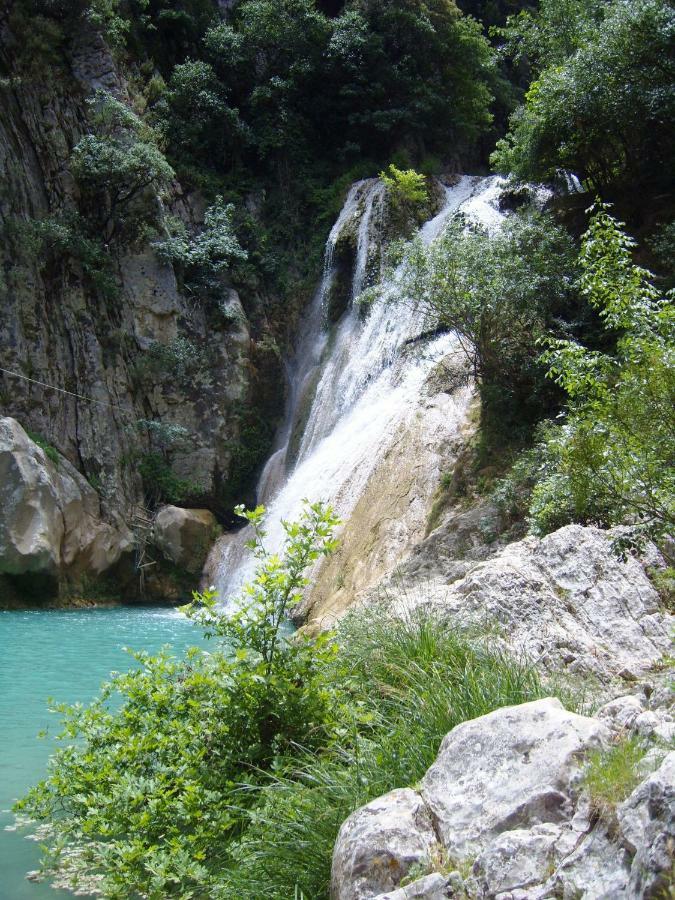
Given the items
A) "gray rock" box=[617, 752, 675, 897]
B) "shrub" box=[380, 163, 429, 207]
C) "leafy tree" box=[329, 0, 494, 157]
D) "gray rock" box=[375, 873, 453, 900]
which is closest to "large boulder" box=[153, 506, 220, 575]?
"shrub" box=[380, 163, 429, 207]

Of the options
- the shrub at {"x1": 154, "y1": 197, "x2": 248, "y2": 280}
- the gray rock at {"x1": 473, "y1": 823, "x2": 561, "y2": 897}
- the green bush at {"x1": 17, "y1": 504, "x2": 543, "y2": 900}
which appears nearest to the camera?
the gray rock at {"x1": 473, "y1": 823, "x2": 561, "y2": 897}

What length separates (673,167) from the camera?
41.3 ft

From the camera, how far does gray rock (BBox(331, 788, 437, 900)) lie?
8.83 feet

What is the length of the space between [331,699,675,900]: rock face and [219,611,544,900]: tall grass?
0.39m

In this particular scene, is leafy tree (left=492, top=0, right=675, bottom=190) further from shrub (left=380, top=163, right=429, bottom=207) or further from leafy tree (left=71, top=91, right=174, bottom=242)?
leafy tree (left=71, top=91, right=174, bottom=242)

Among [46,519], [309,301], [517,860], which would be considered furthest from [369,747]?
[309,301]

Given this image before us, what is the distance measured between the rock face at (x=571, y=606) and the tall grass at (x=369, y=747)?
0.59 m

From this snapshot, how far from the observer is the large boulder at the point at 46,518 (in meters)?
14.4

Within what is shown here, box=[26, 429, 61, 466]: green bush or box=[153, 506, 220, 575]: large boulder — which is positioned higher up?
box=[26, 429, 61, 466]: green bush

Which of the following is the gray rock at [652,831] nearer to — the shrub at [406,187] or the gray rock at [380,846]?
the gray rock at [380,846]

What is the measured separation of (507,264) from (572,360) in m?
5.76

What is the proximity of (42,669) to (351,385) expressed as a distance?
9171mm

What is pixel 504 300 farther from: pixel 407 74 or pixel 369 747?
pixel 407 74

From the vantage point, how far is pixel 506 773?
2867 millimetres
